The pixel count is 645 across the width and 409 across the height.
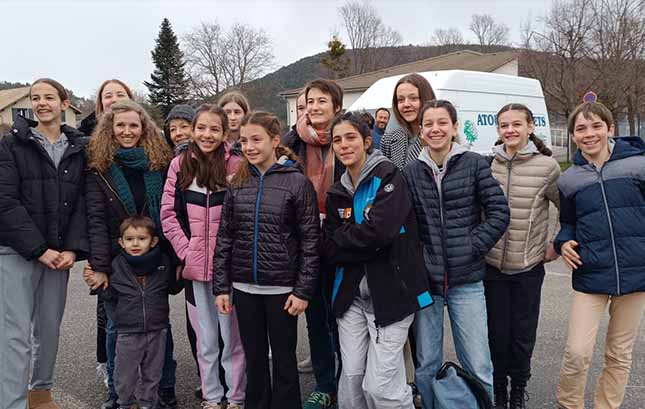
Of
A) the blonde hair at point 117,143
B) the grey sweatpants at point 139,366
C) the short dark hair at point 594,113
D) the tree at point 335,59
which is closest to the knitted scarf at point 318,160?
the blonde hair at point 117,143

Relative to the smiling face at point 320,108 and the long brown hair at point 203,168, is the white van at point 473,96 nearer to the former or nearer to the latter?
the smiling face at point 320,108

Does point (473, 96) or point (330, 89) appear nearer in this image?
point (330, 89)

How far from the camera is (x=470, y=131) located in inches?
411

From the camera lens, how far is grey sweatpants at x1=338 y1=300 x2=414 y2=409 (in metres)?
2.99

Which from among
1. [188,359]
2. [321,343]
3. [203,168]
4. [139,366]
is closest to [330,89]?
[203,168]

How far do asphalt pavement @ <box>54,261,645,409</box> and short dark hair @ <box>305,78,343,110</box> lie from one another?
222cm

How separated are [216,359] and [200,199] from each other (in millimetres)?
1116

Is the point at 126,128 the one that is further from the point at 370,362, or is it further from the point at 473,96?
the point at 473,96

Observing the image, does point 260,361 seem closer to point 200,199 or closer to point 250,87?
point 200,199

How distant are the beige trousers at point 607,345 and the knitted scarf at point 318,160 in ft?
5.90

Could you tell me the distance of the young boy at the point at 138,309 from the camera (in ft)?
11.6

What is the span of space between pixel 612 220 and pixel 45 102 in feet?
12.3

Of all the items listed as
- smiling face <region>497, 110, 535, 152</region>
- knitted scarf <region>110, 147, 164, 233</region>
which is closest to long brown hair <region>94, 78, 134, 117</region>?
knitted scarf <region>110, 147, 164, 233</region>

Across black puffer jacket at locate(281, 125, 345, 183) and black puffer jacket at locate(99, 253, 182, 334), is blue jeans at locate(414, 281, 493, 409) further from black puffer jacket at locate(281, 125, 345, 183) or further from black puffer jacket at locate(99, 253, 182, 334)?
black puffer jacket at locate(99, 253, 182, 334)
